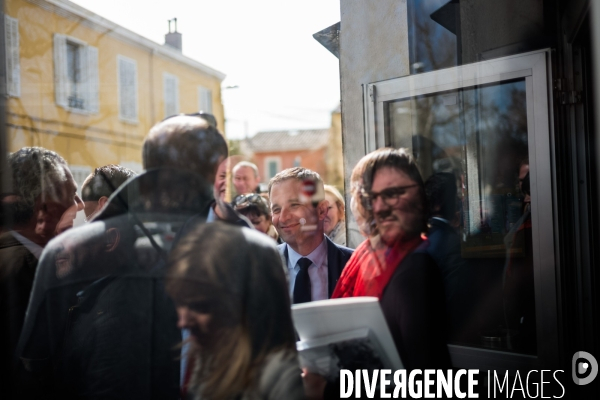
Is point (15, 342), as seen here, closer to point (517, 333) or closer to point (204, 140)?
point (204, 140)

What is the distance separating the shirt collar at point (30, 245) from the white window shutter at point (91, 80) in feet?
1.52

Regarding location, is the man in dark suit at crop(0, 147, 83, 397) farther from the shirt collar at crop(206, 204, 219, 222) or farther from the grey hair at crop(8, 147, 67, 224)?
the shirt collar at crop(206, 204, 219, 222)

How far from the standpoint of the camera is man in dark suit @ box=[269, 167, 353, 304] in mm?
1585

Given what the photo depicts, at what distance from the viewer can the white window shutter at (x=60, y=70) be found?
183cm

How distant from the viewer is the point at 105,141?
1798 mm

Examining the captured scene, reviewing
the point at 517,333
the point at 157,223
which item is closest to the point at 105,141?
the point at 157,223

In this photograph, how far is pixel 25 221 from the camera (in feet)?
6.20

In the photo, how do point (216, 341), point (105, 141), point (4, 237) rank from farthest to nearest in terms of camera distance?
point (4, 237), point (105, 141), point (216, 341)

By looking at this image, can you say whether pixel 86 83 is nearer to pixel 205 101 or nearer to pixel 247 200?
pixel 205 101

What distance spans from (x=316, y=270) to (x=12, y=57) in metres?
1.19

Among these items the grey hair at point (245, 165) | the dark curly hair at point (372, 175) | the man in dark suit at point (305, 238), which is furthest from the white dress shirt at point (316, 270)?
the grey hair at point (245, 165)

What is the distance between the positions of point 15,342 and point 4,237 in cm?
34

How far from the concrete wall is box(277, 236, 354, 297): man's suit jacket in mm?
33

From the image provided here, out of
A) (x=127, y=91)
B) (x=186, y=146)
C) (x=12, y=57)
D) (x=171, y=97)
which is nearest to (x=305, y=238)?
(x=186, y=146)
